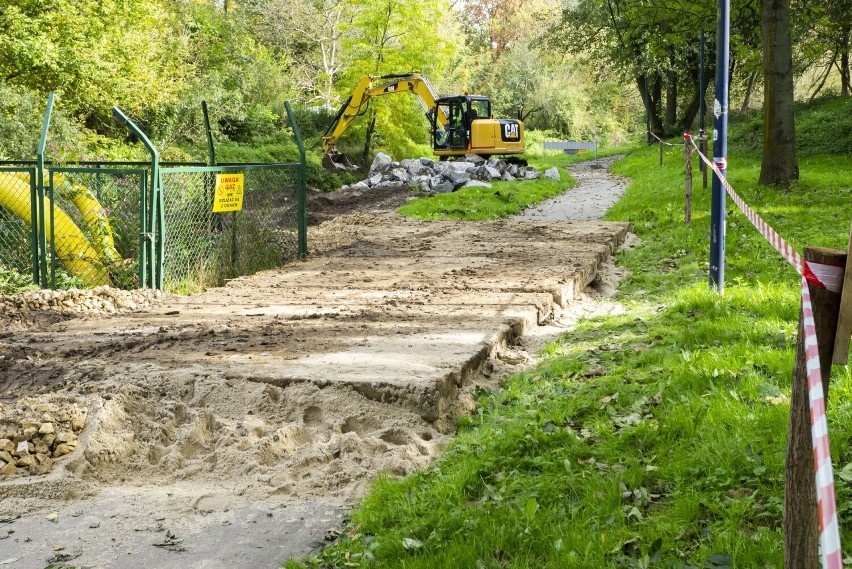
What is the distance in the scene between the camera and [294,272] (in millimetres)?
11375

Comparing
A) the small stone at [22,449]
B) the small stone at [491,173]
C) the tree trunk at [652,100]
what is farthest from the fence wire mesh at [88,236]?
the tree trunk at [652,100]

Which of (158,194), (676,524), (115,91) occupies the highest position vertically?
(115,91)

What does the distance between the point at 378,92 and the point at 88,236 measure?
18.9 m

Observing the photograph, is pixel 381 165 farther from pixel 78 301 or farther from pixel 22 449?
pixel 22 449

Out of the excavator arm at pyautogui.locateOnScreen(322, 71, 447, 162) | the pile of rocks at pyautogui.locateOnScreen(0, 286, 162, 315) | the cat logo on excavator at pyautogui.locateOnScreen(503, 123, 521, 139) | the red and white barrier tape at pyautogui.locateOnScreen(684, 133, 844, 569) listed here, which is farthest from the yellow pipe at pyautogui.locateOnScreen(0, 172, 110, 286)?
the cat logo on excavator at pyautogui.locateOnScreen(503, 123, 521, 139)

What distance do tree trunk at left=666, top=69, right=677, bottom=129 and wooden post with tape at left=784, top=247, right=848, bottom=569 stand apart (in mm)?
38383

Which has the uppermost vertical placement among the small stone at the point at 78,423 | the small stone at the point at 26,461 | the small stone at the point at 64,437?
the small stone at the point at 78,423

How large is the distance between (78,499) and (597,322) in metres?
5.09

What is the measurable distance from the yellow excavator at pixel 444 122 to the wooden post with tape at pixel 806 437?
2673 cm

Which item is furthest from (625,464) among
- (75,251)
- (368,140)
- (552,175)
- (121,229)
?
(368,140)

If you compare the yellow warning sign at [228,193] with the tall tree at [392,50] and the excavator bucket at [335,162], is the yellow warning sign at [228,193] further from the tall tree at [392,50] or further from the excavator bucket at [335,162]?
the tall tree at [392,50]

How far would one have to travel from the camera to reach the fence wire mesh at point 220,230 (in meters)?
10.4

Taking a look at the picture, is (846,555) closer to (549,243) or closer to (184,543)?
(184,543)

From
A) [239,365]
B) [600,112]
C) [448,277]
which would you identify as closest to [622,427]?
[239,365]
